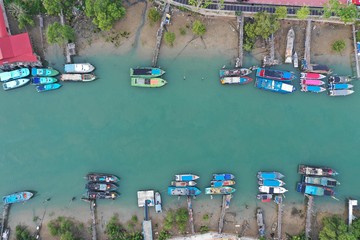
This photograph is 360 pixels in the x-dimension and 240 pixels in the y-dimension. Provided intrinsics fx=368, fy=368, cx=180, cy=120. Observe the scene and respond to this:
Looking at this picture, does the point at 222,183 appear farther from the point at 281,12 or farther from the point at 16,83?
the point at 16,83

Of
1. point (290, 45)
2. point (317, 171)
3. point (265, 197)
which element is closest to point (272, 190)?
point (265, 197)

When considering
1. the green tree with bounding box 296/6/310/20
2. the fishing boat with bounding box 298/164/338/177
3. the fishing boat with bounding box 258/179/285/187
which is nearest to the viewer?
the green tree with bounding box 296/6/310/20

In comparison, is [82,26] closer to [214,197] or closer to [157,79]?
[157,79]

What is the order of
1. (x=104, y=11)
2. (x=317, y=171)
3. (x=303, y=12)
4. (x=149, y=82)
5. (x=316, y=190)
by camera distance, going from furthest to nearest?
(x=149, y=82), (x=317, y=171), (x=316, y=190), (x=104, y=11), (x=303, y=12)

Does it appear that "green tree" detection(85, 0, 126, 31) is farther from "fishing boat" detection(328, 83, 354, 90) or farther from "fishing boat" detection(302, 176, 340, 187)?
"fishing boat" detection(302, 176, 340, 187)

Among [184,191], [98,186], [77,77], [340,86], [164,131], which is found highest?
[77,77]

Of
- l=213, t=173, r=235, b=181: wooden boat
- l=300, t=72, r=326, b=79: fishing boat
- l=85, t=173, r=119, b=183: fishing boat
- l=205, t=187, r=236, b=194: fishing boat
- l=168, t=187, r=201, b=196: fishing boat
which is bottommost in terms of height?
l=205, t=187, r=236, b=194: fishing boat

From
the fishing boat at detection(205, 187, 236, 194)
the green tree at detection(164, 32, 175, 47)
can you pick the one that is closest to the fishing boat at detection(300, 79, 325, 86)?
the fishing boat at detection(205, 187, 236, 194)

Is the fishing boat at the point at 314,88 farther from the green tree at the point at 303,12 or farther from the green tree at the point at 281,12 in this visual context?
the green tree at the point at 281,12
